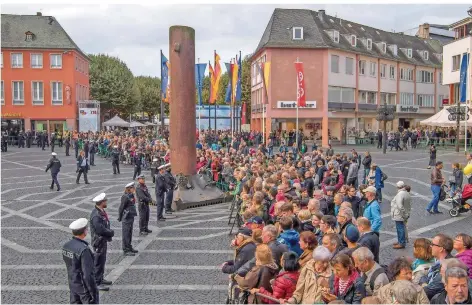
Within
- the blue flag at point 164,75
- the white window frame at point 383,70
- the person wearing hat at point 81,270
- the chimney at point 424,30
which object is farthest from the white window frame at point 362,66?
the person wearing hat at point 81,270

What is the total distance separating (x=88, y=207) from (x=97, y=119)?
34836 mm

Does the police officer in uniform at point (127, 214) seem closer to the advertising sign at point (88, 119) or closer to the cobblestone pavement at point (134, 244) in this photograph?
the cobblestone pavement at point (134, 244)

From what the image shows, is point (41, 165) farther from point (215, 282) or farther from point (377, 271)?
point (377, 271)

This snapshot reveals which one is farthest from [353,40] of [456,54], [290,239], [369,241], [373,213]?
[290,239]

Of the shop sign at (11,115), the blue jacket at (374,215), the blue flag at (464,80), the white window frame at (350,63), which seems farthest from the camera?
the shop sign at (11,115)

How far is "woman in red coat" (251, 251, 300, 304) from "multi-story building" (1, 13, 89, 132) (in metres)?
52.1

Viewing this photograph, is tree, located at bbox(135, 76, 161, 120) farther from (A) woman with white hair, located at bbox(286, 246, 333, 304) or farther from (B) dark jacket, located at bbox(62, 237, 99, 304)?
(A) woman with white hair, located at bbox(286, 246, 333, 304)

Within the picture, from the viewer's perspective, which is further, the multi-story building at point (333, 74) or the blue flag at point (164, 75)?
the multi-story building at point (333, 74)

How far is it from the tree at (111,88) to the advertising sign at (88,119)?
688 inches

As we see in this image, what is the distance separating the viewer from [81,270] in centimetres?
705

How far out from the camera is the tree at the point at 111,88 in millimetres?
68062

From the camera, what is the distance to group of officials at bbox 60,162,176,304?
7020 millimetres

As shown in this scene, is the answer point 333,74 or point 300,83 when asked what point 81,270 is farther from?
point 333,74

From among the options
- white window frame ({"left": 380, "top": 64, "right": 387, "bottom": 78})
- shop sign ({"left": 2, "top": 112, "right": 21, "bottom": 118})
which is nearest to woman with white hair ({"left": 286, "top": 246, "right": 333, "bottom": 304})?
shop sign ({"left": 2, "top": 112, "right": 21, "bottom": 118})
